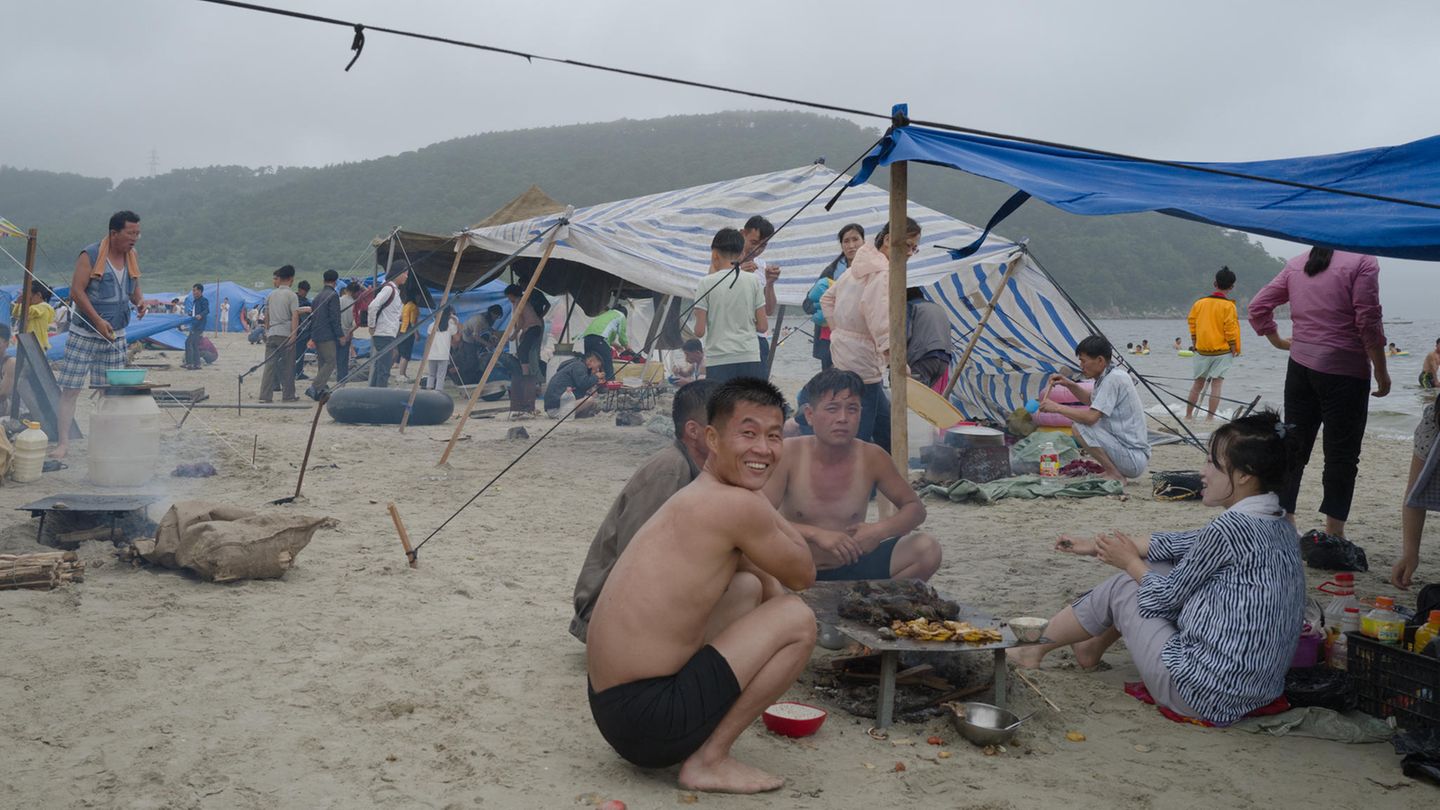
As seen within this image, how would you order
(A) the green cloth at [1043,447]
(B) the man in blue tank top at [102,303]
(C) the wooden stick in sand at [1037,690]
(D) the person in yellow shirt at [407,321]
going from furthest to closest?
1. (D) the person in yellow shirt at [407,321]
2. (A) the green cloth at [1043,447]
3. (B) the man in blue tank top at [102,303]
4. (C) the wooden stick in sand at [1037,690]

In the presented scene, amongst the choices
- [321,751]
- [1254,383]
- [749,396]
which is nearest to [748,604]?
[749,396]

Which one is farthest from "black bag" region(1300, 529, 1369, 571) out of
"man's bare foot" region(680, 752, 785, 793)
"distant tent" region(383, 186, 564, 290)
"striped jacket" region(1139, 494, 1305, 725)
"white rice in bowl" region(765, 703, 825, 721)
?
"distant tent" region(383, 186, 564, 290)

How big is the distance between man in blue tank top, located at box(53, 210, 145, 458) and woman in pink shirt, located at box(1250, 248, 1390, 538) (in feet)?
25.7

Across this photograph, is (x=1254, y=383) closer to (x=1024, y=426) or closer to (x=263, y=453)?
(x=1024, y=426)

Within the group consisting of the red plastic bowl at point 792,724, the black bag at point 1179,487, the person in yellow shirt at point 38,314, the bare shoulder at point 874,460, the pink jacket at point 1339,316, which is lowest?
the red plastic bowl at point 792,724

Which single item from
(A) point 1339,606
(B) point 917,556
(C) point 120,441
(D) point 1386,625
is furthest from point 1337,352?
(C) point 120,441

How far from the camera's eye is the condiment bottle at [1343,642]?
3855mm

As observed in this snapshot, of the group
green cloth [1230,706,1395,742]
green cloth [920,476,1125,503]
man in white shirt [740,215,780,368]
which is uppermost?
man in white shirt [740,215,780,368]

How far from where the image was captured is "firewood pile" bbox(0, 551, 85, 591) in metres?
4.69

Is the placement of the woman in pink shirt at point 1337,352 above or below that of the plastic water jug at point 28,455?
above

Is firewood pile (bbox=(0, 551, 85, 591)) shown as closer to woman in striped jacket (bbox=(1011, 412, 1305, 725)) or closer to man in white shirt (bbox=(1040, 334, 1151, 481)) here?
woman in striped jacket (bbox=(1011, 412, 1305, 725))

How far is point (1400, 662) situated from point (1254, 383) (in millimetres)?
28966

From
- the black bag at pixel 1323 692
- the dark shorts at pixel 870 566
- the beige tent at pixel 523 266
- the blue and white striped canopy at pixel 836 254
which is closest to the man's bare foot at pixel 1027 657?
the dark shorts at pixel 870 566

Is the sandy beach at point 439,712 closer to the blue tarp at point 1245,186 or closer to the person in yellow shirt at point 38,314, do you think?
the blue tarp at point 1245,186
